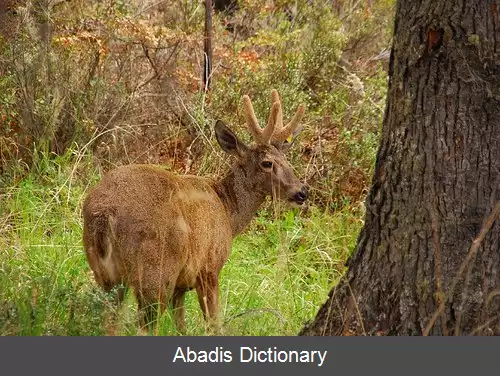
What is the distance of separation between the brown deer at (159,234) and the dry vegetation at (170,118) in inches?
14.6

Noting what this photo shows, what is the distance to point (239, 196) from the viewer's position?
7641 mm

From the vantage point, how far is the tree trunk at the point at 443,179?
4.96 metres

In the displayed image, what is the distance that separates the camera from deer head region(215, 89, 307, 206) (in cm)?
771

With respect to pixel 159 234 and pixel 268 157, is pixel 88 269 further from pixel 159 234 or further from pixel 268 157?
pixel 268 157

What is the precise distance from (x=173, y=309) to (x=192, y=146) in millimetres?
3844

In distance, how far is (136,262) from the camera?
19.9ft

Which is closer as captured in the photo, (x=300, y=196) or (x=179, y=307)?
(x=179, y=307)

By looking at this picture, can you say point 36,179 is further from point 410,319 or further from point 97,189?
point 410,319

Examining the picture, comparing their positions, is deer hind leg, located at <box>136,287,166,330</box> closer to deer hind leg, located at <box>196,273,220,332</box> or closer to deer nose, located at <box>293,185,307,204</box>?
deer hind leg, located at <box>196,273,220,332</box>

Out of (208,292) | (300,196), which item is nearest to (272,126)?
(300,196)

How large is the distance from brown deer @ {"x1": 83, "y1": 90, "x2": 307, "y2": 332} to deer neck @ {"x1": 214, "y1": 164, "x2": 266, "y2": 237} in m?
0.01

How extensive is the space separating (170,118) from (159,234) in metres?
4.56

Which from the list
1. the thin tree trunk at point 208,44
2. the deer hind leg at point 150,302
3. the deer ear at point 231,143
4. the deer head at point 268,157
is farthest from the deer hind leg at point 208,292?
the thin tree trunk at point 208,44

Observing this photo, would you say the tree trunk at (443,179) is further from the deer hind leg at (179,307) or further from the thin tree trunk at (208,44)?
the thin tree trunk at (208,44)
